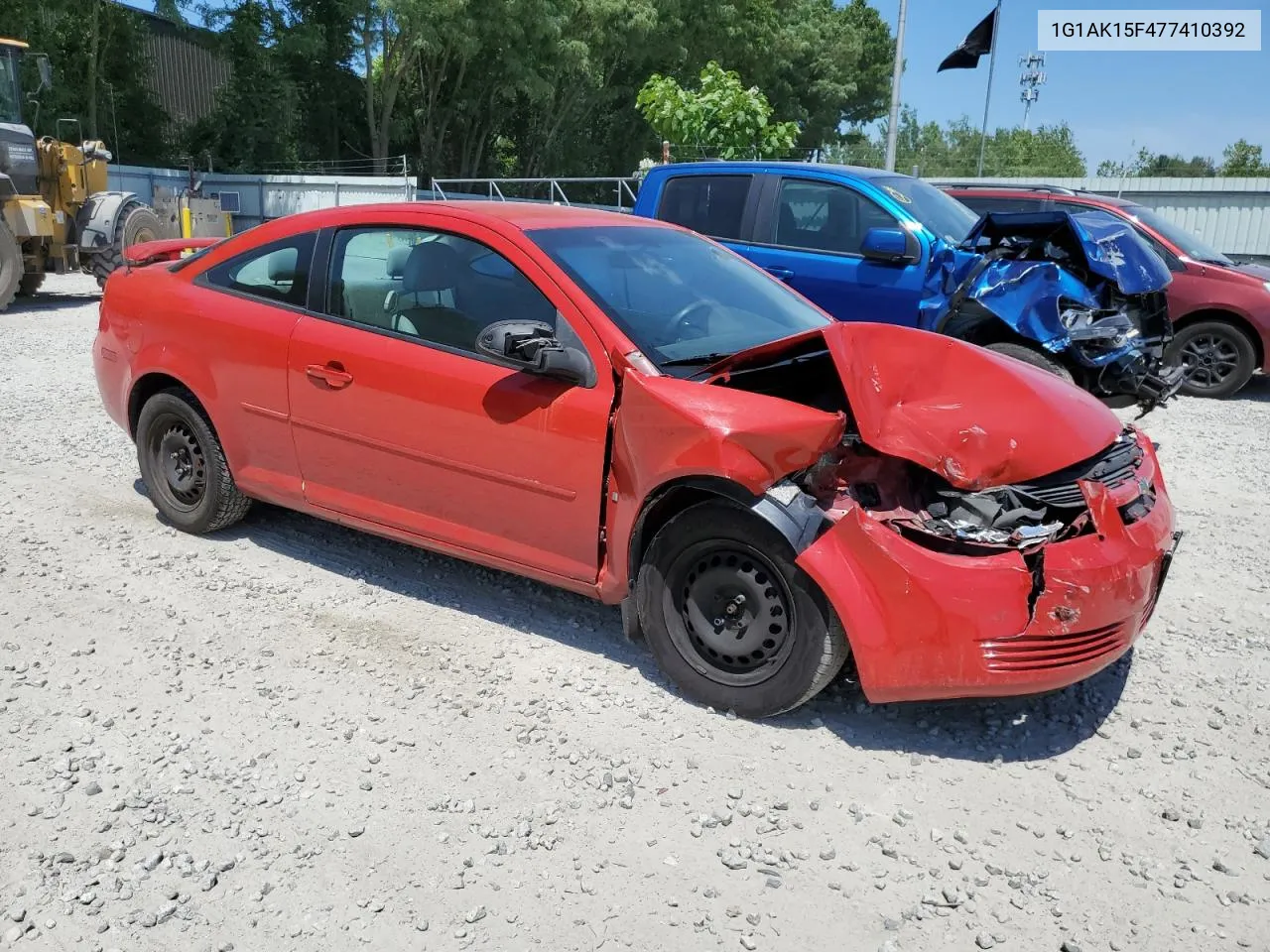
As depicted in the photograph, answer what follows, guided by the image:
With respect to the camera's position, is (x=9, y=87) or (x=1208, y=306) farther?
(x=9, y=87)

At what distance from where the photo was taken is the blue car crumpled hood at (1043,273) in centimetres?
679

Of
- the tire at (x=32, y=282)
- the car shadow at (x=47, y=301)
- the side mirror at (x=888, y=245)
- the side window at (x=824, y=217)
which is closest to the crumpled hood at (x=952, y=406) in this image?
the side mirror at (x=888, y=245)

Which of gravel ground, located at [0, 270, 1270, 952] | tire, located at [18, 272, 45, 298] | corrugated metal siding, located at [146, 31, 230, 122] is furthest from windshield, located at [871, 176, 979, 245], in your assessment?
corrugated metal siding, located at [146, 31, 230, 122]

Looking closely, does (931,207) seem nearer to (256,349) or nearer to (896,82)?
(256,349)

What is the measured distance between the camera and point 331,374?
162 inches

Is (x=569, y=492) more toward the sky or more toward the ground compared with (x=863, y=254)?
more toward the ground

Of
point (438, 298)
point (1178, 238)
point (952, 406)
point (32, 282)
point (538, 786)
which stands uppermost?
point (1178, 238)

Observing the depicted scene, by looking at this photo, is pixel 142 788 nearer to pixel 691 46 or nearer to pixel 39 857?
pixel 39 857

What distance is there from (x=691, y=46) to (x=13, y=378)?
98.1 ft

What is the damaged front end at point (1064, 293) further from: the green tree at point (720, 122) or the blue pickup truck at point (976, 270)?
the green tree at point (720, 122)

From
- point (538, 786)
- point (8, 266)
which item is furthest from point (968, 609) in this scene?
point (8, 266)

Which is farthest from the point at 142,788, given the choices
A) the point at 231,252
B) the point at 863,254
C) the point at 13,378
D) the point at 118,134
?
the point at 118,134

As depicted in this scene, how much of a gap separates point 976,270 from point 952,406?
12.9 feet

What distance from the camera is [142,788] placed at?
9.91 feet
